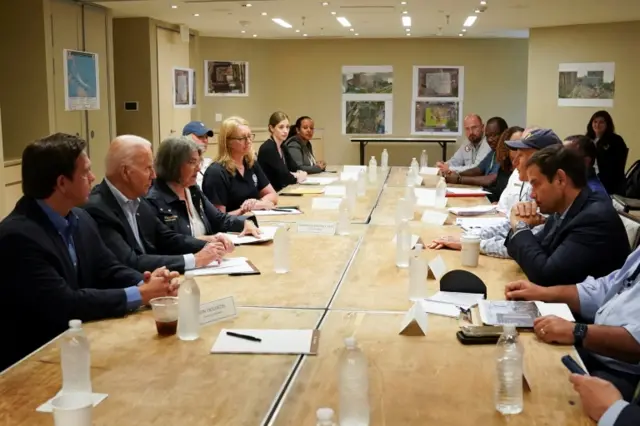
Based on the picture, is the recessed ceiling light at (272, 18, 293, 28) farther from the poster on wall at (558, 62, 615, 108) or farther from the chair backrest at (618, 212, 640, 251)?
the chair backrest at (618, 212, 640, 251)

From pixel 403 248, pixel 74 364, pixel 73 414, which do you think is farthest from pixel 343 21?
pixel 73 414

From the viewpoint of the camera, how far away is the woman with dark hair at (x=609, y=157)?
8.84 m

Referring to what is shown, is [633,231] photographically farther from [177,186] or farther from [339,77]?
[339,77]

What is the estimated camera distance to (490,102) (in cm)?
1360

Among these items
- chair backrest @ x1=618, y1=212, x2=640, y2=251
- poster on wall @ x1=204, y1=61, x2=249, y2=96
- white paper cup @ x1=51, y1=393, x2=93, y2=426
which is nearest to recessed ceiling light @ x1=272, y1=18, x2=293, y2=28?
poster on wall @ x1=204, y1=61, x2=249, y2=96

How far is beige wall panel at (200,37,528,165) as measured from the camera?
44.0ft

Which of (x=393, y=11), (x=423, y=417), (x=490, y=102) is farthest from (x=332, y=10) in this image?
(x=423, y=417)

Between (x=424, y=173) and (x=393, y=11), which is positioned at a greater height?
(x=393, y=11)

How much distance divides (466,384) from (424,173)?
5704 millimetres

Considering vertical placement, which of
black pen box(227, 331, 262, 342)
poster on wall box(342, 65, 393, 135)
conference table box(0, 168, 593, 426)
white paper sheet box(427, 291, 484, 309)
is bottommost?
conference table box(0, 168, 593, 426)

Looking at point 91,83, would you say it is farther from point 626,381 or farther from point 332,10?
point 626,381

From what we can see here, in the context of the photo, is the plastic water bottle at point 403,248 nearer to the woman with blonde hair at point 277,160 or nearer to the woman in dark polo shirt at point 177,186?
the woman in dark polo shirt at point 177,186

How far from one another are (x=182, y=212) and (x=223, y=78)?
376 inches

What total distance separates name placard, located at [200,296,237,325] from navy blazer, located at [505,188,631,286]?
→ 125 centimetres
